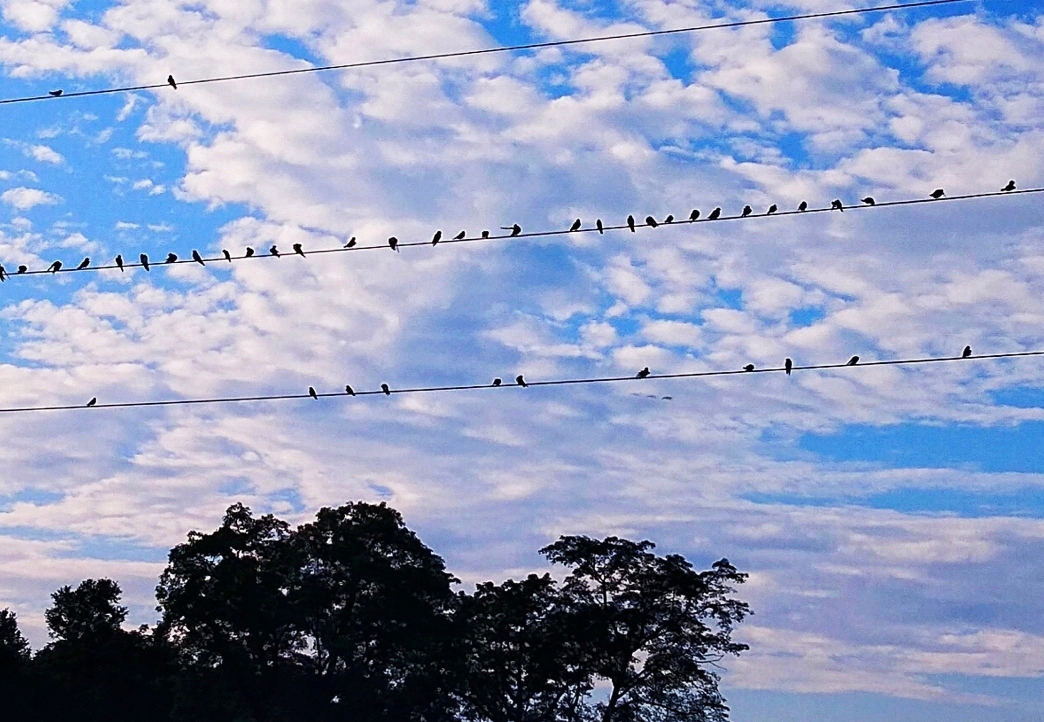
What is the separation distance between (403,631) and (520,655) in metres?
5.02

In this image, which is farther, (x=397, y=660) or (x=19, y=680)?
(x=19, y=680)

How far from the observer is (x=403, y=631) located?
57875 millimetres

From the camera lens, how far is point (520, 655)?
59.5m

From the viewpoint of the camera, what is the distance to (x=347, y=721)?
184 ft

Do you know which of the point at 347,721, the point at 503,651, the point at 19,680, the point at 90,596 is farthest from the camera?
the point at 90,596

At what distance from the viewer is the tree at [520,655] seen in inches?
2288

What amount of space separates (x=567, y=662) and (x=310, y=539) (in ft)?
37.9

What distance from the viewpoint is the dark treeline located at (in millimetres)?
57125

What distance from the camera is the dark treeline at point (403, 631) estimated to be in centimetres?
5712

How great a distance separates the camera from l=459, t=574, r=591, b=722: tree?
5812cm

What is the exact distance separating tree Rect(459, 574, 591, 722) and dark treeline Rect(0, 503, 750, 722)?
6cm

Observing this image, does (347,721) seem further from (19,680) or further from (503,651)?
(19,680)

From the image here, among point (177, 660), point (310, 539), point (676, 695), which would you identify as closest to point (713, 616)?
point (676, 695)

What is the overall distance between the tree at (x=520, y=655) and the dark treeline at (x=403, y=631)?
6 cm
